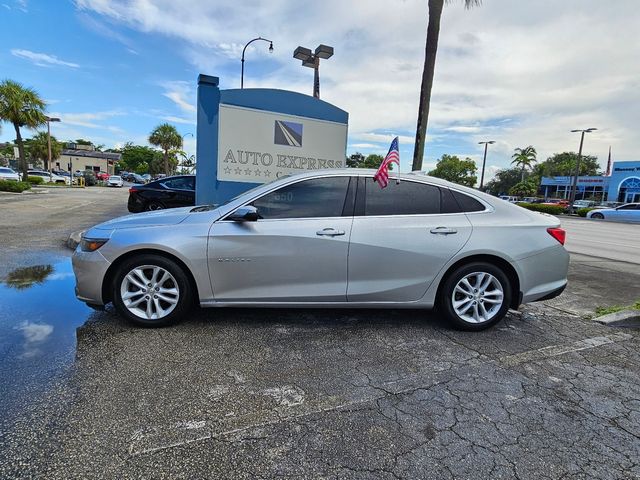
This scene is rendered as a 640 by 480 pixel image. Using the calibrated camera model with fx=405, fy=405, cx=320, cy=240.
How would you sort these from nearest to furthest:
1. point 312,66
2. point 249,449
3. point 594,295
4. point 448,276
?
point 249,449 < point 448,276 < point 594,295 < point 312,66

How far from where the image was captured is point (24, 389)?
108 inches

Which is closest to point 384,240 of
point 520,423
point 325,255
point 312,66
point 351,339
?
point 325,255

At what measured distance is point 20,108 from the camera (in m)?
31.6

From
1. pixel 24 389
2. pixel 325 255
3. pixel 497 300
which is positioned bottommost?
pixel 24 389

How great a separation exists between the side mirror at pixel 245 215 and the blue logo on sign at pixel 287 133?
14.1 ft

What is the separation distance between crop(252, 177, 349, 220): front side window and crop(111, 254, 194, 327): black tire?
99 centimetres

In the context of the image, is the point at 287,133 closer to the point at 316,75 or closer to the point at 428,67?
the point at 428,67

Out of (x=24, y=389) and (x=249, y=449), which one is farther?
(x=24, y=389)

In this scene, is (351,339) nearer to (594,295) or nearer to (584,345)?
(584,345)

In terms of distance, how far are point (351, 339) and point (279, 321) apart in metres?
0.82

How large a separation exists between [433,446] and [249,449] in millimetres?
1063

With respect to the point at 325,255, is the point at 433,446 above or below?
below

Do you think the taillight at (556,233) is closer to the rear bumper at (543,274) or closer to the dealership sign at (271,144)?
the rear bumper at (543,274)

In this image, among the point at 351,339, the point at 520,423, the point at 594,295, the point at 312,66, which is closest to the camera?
the point at 520,423
